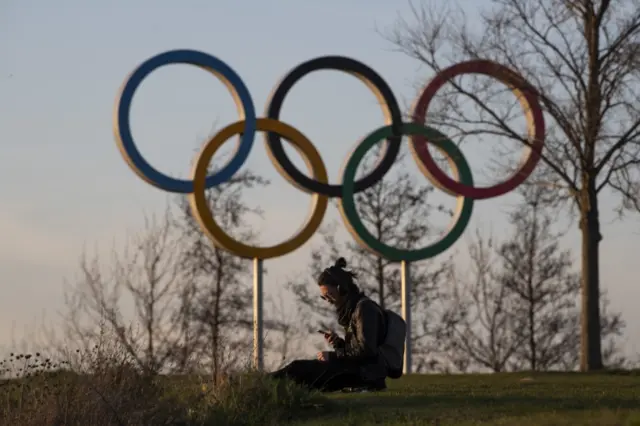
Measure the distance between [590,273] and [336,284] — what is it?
900cm

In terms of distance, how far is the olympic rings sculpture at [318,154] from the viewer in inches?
762

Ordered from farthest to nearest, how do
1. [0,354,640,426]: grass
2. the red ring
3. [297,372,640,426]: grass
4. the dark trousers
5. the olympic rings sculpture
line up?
the red ring → the olympic rings sculpture → the dark trousers → [0,354,640,426]: grass → [297,372,640,426]: grass

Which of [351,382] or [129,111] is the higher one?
Result: [129,111]

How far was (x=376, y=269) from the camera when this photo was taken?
93.7 feet

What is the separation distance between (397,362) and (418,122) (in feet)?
25.9

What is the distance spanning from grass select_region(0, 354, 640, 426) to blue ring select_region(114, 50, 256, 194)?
506cm

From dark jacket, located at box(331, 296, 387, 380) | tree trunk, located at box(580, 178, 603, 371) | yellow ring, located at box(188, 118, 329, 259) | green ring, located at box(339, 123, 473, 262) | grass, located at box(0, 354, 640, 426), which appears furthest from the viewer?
tree trunk, located at box(580, 178, 603, 371)

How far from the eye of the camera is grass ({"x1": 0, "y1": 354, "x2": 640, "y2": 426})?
12070 mm

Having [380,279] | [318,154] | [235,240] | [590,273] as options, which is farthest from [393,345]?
[380,279]

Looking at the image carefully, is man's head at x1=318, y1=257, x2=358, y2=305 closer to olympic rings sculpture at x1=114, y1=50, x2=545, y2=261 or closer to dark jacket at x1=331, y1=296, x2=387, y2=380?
dark jacket at x1=331, y1=296, x2=387, y2=380

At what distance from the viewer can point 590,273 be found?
70.0 feet

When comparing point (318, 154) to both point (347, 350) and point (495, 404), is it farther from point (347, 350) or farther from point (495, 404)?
point (495, 404)

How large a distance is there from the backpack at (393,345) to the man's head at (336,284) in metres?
0.53

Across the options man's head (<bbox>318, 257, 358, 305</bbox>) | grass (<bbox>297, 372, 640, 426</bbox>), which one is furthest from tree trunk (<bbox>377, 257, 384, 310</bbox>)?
man's head (<bbox>318, 257, 358, 305</bbox>)
